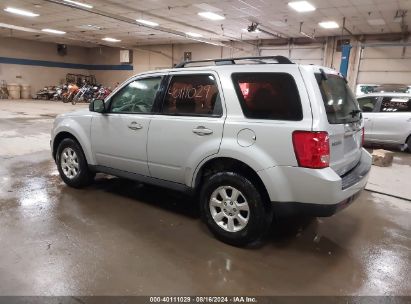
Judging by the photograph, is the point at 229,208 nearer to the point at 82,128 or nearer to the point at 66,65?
the point at 82,128

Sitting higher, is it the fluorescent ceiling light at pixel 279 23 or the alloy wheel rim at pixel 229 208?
the fluorescent ceiling light at pixel 279 23

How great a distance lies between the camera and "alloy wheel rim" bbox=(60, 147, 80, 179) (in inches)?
164

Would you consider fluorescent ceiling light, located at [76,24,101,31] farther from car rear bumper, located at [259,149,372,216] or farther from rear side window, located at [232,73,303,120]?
car rear bumper, located at [259,149,372,216]

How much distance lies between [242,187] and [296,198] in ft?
1.49

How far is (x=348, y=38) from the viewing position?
614 inches

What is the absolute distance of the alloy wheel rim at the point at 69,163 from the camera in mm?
4168

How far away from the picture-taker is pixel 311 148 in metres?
2.40

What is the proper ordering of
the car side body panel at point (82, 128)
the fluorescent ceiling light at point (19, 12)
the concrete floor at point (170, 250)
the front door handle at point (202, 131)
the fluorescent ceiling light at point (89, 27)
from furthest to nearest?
the fluorescent ceiling light at point (89, 27), the fluorescent ceiling light at point (19, 12), the car side body panel at point (82, 128), the front door handle at point (202, 131), the concrete floor at point (170, 250)

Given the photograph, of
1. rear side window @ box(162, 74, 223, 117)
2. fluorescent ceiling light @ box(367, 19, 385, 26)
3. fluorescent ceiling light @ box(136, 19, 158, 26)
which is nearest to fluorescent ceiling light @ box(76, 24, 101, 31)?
fluorescent ceiling light @ box(136, 19, 158, 26)

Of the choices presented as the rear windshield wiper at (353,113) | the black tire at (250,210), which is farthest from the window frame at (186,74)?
the rear windshield wiper at (353,113)

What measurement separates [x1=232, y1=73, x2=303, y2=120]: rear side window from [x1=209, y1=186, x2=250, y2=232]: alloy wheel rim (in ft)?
2.34

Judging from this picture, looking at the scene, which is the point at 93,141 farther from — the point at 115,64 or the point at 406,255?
the point at 115,64

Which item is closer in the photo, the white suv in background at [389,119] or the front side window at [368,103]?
the white suv in background at [389,119]

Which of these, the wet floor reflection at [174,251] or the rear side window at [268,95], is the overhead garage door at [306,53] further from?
the rear side window at [268,95]
